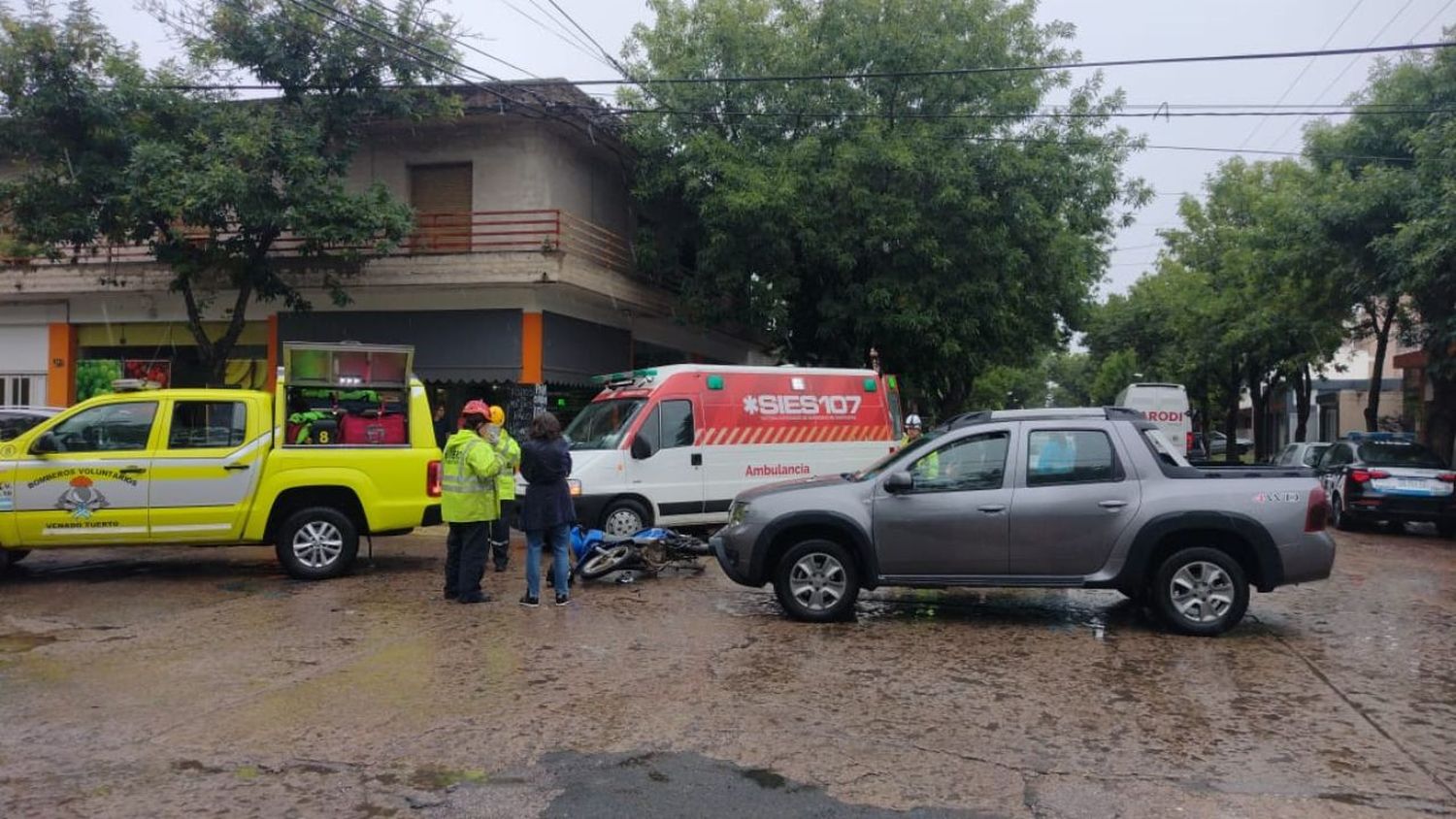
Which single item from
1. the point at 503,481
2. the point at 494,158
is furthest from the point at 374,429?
the point at 494,158

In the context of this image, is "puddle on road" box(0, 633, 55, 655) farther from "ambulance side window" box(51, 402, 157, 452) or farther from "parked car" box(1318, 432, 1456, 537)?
"parked car" box(1318, 432, 1456, 537)

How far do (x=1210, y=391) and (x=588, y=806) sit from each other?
44112mm

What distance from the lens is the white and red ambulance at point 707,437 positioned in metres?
12.4

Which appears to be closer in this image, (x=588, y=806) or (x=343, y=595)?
(x=588, y=806)

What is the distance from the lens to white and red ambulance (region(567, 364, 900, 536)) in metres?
12.4

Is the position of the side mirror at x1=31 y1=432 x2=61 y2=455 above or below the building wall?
below

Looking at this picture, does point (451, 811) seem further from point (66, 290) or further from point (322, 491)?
point (66, 290)

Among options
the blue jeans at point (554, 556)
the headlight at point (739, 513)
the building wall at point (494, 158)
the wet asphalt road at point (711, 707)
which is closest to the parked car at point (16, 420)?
the wet asphalt road at point (711, 707)

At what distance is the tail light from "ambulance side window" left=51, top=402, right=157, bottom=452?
1018 centimetres

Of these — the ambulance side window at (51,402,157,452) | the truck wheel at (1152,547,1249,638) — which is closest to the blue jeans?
the ambulance side window at (51,402,157,452)

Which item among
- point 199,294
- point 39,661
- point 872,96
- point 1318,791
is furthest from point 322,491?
point 872,96

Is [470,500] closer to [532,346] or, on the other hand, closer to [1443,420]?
[532,346]

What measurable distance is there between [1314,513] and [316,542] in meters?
8.96

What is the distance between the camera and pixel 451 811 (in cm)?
441
